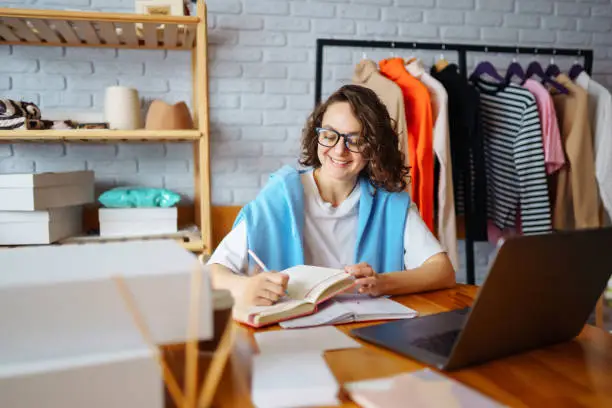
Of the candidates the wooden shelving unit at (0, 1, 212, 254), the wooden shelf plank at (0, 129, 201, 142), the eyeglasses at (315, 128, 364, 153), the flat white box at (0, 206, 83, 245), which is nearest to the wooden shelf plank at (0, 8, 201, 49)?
the wooden shelving unit at (0, 1, 212, 254)

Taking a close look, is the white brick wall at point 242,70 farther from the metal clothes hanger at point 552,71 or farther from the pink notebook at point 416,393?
the pink notebook at point 416,393

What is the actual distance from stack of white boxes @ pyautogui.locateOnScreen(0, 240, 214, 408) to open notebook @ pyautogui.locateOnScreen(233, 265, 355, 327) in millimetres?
364

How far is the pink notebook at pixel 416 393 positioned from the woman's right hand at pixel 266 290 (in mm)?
344

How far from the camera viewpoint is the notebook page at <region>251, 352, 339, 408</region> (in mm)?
565

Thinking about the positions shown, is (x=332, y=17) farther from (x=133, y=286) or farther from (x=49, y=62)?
(x=133, y=286)

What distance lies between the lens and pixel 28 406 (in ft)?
1.40

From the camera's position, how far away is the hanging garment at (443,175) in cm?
221

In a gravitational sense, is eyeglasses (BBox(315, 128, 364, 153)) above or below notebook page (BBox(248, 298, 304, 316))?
above

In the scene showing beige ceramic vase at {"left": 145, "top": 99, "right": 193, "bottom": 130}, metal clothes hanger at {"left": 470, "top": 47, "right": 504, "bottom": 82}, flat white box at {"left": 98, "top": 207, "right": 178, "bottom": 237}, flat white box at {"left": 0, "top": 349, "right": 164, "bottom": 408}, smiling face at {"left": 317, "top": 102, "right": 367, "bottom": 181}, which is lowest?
flat white box at {"left": 98, "top": 207, "right": 178, "bottom": 237}

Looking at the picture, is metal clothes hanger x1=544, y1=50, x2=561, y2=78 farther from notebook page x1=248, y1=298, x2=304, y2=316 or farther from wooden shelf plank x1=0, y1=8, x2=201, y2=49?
notebook page x1=248, y1=298, x2=304, y2=316

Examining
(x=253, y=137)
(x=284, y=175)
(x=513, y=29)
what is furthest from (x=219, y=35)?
(x=513, y=29)

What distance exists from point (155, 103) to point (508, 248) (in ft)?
5.69

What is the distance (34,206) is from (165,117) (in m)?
0.57

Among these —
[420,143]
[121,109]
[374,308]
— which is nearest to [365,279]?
[374,308]
